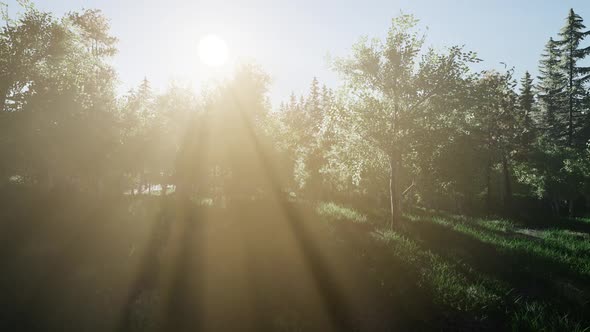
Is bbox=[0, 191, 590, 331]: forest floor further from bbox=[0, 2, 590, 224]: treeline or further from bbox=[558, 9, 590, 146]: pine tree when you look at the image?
bbox=[558, 9, 590, 146]: pine tree

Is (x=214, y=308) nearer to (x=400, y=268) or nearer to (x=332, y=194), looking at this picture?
(x=400, y=268)

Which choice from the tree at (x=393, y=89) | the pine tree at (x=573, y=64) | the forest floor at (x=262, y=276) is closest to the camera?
the forest floor at (x=262, y=276)

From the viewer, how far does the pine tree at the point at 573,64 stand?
38.2 metres

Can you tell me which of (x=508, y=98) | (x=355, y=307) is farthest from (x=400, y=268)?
(x=508, y=98)

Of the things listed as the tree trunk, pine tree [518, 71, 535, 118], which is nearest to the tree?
the tree trunk

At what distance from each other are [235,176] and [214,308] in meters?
11.1

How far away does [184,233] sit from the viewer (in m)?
11.6

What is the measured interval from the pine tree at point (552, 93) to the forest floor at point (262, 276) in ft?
131

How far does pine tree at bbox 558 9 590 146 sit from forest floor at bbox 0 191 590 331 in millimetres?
38846

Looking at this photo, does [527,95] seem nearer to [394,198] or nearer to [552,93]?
[552,93]

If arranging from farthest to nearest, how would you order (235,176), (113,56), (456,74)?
(113,56) < (235,176) < (456,74)

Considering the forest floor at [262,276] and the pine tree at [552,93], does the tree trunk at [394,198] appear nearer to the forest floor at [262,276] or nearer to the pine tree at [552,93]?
the forest floor at [262,276]

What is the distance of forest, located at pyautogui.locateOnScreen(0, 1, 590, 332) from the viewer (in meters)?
7.88

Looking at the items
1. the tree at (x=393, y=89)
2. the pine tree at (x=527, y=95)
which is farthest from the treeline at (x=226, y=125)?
the pine tree at (x=527, y=95)
